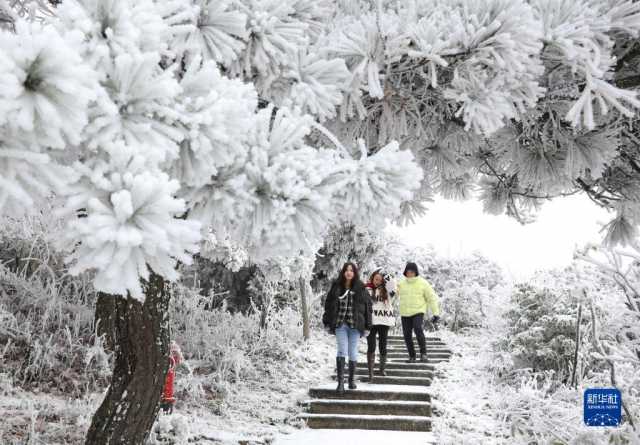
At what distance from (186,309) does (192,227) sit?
781 cm

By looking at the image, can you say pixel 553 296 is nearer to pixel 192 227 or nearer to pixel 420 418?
pixel 420 418

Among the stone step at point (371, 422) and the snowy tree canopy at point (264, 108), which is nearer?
the snowy tree canopy at point (264, 108)

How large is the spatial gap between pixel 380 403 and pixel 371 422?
0.43 meters

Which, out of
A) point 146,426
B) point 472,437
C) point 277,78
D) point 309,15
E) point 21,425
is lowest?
point 472,437

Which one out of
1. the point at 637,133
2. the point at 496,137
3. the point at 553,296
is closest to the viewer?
the point at 637,133

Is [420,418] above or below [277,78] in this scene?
below

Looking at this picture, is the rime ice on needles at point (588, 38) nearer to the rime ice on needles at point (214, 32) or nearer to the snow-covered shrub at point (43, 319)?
the rime ice on needles at point (214, 32)

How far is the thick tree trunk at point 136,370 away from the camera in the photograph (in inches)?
99.7

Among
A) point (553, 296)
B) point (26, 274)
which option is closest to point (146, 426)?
point (26, 274)

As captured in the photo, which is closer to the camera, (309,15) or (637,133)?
(309,15)

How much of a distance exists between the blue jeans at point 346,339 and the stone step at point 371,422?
79cm

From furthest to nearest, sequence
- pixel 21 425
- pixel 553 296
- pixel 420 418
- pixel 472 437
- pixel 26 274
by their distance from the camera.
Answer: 1. pixel 553 296
2. pixel 26 274
3. pixel 420 418
4. pixel 472 437
5. pixel 21 425

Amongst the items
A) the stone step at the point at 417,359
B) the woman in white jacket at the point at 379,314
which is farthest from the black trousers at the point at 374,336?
the stone step at the point at 417,359

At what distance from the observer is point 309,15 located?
179 centimetres
